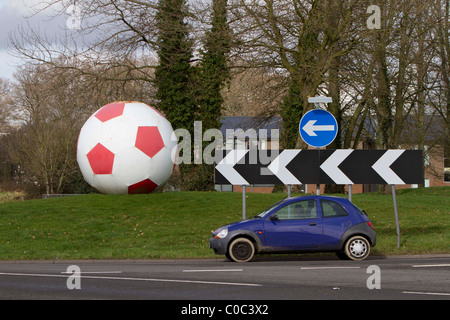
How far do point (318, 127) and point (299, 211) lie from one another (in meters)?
2.37

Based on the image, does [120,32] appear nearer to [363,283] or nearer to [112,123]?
[112,123]

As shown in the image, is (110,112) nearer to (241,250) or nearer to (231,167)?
(231,167)

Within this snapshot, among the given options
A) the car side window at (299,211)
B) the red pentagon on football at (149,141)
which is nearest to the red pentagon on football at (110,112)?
the red pentagon on football at (149,141)

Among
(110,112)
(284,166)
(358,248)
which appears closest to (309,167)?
(284,166)

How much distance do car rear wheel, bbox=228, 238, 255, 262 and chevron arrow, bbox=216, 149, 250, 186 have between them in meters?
2.40

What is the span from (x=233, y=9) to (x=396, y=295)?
20545 mm

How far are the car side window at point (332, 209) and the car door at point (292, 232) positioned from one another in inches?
10.8

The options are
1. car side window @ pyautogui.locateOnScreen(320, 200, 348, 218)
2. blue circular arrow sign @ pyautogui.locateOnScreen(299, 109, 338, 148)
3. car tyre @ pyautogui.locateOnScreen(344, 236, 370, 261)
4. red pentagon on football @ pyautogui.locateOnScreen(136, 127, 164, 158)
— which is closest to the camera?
car tyre @ pyautogui.locateOnScreen(344, 236, 370, 261)

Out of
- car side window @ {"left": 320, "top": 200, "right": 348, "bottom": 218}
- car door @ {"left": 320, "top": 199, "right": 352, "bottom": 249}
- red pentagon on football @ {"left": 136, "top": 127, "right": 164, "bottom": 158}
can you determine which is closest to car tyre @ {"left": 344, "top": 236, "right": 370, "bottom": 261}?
car door @ {"left": 320, "top": 199, "right": 352, "bottom": 249}

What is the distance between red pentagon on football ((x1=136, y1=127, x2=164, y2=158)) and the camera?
70.3ft

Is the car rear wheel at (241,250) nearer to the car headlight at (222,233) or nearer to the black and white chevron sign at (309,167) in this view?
the car headlight at (222,233)

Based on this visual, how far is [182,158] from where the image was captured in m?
32.0

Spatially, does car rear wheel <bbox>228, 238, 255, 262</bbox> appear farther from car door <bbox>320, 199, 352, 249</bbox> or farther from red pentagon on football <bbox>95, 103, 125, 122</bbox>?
red pentagon on football <bbox>95, 103, 125, 122</bbox>
